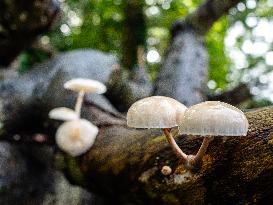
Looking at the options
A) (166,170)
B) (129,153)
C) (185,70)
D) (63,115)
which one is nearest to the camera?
(166,170)

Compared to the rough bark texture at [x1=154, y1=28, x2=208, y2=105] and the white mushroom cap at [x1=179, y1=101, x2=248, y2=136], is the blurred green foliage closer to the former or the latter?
the rough bark texture at [x1=154, y1=28, x2=208, y2=105]

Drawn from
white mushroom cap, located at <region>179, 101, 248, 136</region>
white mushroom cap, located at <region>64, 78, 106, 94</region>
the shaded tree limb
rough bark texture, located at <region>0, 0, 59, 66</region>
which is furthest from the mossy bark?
the shaded tree limb

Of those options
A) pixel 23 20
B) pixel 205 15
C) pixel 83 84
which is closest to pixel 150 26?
pixel 205 15

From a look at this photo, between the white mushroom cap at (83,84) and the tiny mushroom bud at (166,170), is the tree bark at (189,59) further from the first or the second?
the tiny mushroom bud at (166,170)

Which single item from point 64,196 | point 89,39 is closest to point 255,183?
point 64,196

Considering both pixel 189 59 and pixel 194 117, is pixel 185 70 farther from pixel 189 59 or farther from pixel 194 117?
pixel 194 117

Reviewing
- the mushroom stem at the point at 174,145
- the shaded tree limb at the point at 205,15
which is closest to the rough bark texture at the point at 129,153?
the mushroom stem at the point at 174,145
